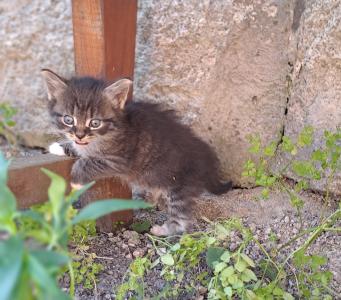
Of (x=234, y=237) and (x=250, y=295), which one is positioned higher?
(x=250, y=295)

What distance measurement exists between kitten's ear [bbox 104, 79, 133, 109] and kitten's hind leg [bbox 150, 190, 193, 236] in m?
0.46

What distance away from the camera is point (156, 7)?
6.89ft

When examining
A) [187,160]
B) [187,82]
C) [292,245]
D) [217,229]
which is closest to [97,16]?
[187,82]

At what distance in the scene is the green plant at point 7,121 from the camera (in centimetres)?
234

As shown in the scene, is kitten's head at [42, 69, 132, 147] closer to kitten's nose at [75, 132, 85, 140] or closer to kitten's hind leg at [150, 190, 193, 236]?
kitten's nose at [75, 132, 85, 140]

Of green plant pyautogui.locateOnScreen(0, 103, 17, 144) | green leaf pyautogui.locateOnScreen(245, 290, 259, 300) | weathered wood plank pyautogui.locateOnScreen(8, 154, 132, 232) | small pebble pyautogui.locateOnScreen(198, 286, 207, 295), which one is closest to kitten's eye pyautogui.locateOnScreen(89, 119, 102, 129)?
weathered wood plank pyautogui.locateOnScreen(8, 154, 132, 232)

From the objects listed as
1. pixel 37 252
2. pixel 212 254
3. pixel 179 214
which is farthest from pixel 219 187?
pixel 37 252

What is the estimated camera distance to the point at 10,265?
55 centimetres

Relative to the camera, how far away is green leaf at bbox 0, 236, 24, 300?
21.0 inches

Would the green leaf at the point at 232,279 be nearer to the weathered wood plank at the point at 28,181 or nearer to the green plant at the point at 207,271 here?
the green plant at the point at 207,271

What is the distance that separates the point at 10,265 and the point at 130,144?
5.23 feet

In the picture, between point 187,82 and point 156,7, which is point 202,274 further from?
point 156,7

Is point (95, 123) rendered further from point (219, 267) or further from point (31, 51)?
point (219, 267)

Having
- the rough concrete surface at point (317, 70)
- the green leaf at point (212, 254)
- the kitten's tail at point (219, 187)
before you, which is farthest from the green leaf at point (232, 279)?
the rough concrete surface at point (317, 70)
